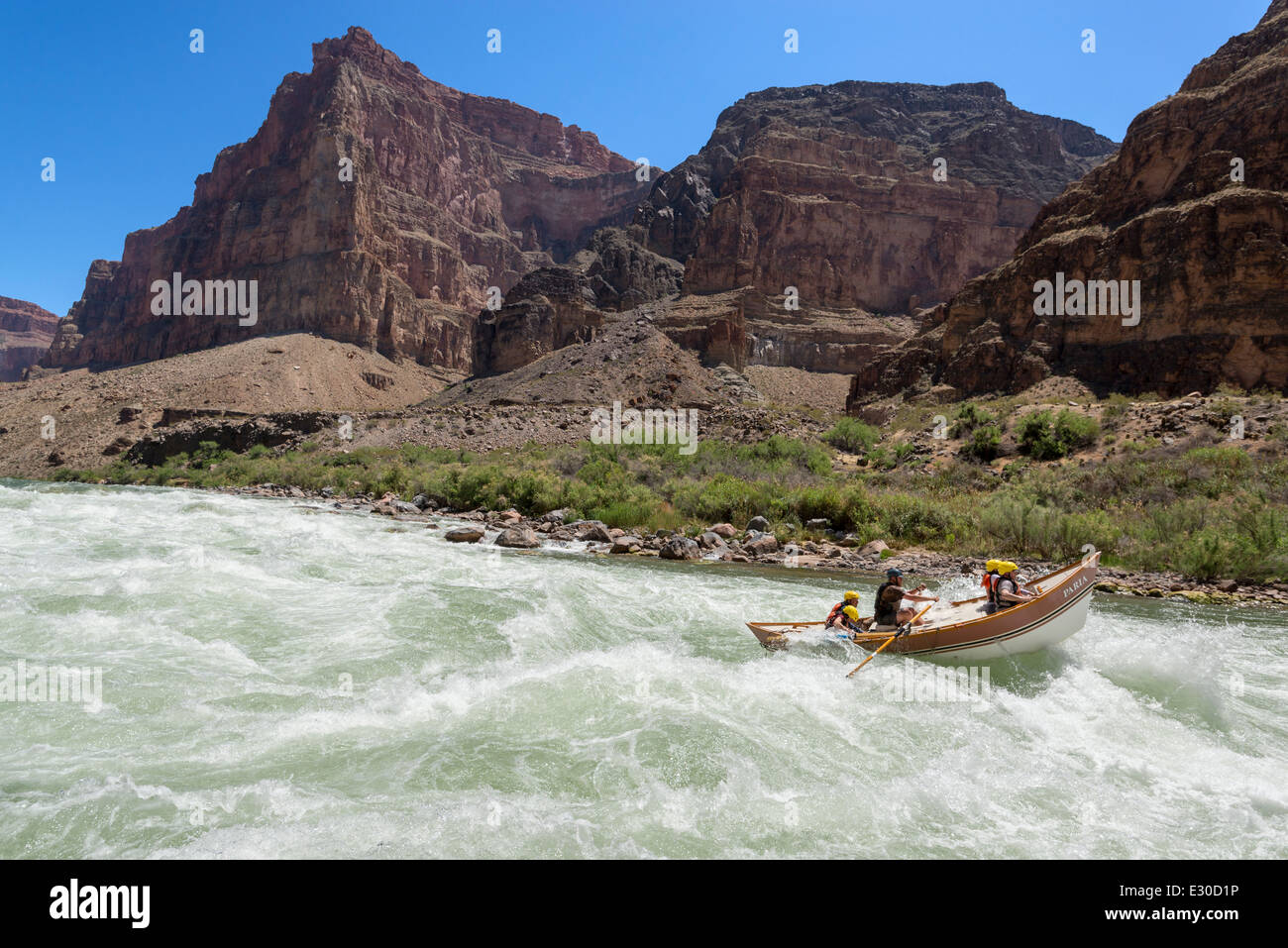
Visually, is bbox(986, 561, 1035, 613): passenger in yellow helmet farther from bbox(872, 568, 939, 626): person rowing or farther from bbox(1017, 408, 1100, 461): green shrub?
bbox(1017, 408, 1100, 461): green shrub

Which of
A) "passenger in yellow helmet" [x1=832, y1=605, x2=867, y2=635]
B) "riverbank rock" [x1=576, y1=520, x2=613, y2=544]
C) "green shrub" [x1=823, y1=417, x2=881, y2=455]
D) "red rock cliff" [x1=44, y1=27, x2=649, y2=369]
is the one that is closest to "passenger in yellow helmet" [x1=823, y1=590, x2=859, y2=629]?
"passenger in yellow helmet" [x1=832, y1=605, x2=867, y2=635]

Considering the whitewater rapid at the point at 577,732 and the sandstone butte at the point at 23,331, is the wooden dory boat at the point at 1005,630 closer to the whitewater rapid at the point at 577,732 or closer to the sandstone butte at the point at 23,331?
the whitewater rapid at the point at 577,732

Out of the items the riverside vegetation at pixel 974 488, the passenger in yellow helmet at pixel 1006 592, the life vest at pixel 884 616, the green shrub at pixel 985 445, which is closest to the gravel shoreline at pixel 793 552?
the riverside vegetation at pixel 974 488

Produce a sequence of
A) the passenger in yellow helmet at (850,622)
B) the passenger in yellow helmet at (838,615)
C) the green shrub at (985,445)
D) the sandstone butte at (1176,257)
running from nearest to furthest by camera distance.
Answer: the passenger in yellow helmet at (850,622) → the passenger in yellow helmet at (838,615) → the green shrub at (985,445) → the sandstone butte at (1176,257)

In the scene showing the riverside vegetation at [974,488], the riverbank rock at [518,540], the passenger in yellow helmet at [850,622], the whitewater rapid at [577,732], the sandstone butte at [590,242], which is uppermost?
the sandstone butte at [590,242]
